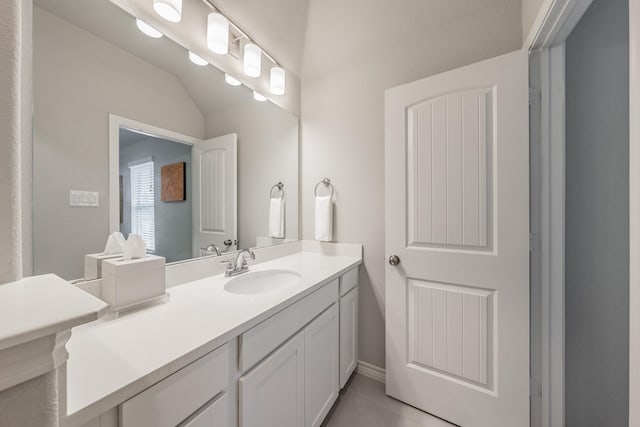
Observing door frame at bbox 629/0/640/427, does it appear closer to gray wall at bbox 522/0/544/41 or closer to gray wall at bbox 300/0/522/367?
gray wall at bbox 522/0/544/41

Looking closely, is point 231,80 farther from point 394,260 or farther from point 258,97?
point 394,260

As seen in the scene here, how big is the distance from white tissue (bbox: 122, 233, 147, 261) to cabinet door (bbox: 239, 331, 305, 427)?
1.81 ft

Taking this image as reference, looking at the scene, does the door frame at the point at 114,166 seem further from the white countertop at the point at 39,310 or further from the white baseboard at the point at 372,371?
the white baseboard at the point at 372,371

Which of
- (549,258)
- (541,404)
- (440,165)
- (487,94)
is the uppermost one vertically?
(487,94)

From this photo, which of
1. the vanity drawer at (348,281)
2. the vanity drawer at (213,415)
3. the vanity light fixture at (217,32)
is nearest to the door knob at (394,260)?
the vanity drawer at (348,281)

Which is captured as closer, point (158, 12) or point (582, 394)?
point (158, 12)

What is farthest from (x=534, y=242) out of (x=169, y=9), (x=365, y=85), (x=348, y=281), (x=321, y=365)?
(x=169, y=9)

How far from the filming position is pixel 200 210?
128cm

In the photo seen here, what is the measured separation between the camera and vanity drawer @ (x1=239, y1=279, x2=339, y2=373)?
2.54ft

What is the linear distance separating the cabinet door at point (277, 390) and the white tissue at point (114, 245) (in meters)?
0.64

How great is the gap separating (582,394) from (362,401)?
1.06 metres

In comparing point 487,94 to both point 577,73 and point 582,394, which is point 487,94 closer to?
point 577,73

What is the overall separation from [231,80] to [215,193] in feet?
2.13

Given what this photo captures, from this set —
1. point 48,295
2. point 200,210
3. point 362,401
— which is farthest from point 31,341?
point 362,401
